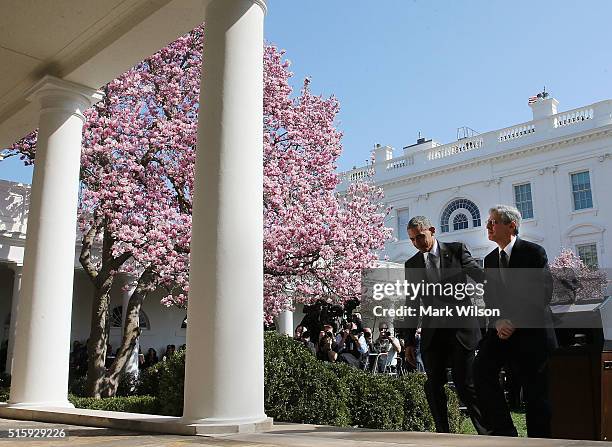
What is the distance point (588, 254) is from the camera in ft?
82.0

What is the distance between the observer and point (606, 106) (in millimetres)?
24266

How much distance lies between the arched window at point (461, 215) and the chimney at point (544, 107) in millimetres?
4904

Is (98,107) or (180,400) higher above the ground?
(98,107)

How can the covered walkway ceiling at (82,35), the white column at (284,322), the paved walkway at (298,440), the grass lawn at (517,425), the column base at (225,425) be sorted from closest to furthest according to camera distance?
the paved walkway at (298,440) → the column base at (225,425) → the covered walkway ceiling at (82,35) → the grass lawn at (517,425) → the white column at (284,322)

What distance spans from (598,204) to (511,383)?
22.5 m

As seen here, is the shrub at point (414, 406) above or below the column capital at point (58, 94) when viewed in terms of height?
below

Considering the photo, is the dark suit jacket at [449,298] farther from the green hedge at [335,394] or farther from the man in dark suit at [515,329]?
the green hedge at [335,394]

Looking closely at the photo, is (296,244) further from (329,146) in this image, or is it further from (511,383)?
(511,383)

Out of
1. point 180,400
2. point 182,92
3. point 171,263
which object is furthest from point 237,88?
point 182,92

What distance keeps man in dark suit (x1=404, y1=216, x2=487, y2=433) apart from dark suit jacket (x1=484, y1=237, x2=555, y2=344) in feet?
0.96

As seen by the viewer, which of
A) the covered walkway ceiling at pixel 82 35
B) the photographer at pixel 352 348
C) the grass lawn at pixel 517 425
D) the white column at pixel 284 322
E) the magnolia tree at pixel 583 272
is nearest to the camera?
the covered walkway ceiling at pixel 82 35

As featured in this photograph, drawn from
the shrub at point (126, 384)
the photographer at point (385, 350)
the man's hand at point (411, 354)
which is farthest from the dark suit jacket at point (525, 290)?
the shrub at point (126, 384)

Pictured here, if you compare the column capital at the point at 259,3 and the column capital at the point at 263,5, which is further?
the column capital at the point at 263,5

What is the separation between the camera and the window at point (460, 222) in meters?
27.4
